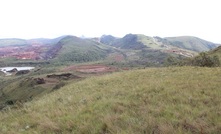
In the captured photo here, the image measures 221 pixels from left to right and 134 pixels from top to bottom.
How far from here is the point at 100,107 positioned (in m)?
10.6

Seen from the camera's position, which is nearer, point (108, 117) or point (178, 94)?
point (108, 117)

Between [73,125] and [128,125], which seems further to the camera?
[73,125]

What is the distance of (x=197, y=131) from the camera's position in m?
7.13

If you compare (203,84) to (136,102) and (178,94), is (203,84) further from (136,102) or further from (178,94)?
(136,102)

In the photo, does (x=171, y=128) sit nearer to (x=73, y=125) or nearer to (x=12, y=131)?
(x=73, y=125)

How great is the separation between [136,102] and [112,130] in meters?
3.29

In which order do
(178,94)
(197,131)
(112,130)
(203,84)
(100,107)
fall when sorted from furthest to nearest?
(203,84)
(178,94)
(100,107)
(112,130)
(197,131)

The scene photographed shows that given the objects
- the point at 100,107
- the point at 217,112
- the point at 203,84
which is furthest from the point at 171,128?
the point at 203,84

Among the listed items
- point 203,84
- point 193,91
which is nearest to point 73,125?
point 193,91

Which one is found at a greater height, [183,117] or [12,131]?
[183,117]

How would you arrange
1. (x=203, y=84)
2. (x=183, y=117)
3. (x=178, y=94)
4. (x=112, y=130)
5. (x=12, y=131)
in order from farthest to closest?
(x=203, y=84), (x=178, y=94), (x=12, y=131), (x=183, y=117), (x=112, y=130)

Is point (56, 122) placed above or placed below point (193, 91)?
below

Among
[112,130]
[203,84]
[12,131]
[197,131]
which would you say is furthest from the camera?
[203,84]

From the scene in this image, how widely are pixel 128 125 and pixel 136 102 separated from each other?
2892 mm
